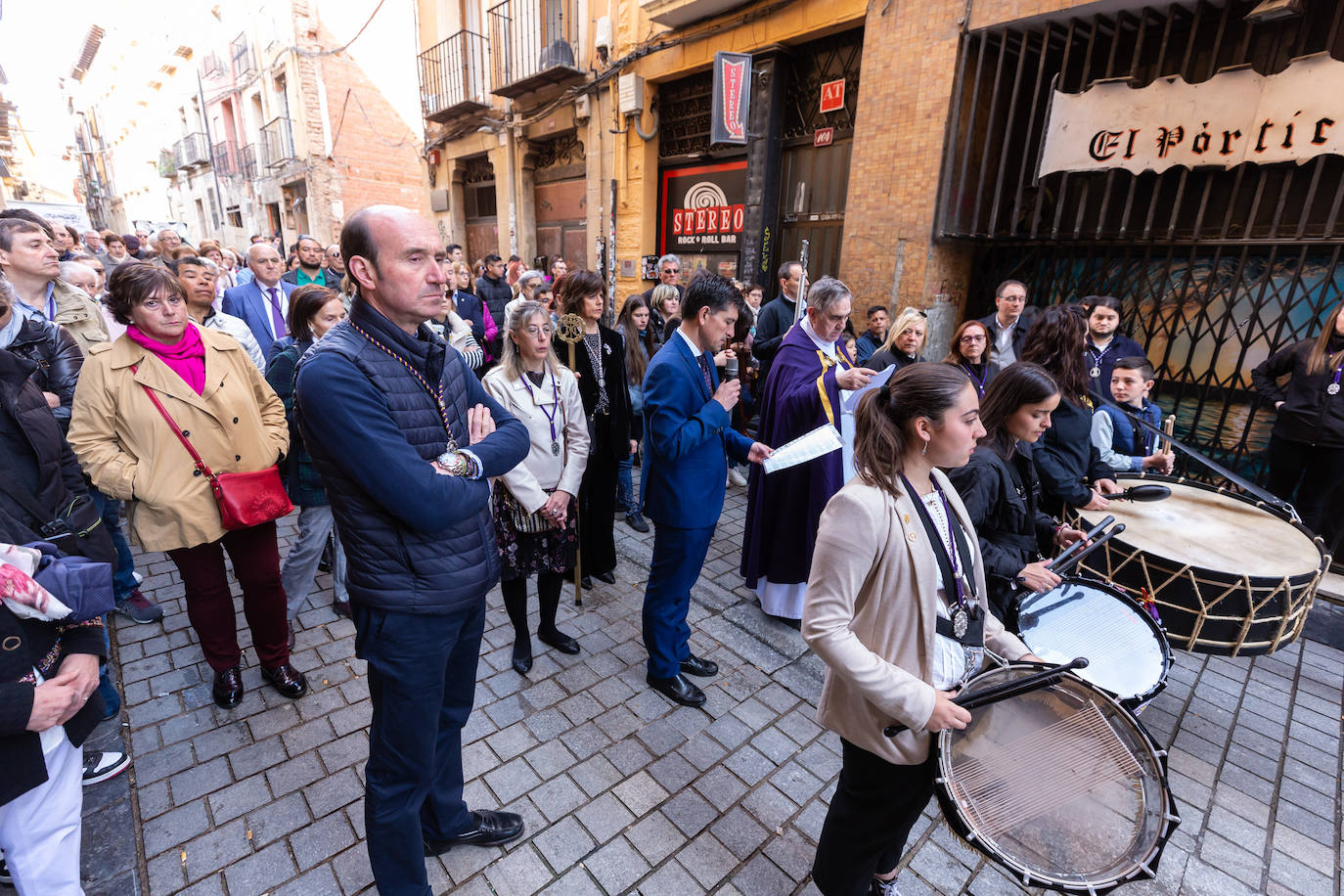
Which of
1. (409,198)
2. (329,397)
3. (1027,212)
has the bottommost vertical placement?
(329,397)

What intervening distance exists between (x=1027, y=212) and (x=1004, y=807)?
662 cm

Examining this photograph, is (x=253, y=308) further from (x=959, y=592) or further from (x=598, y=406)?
(x=959, y=592)

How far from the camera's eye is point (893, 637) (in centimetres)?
178

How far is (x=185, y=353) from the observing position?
9.35ft

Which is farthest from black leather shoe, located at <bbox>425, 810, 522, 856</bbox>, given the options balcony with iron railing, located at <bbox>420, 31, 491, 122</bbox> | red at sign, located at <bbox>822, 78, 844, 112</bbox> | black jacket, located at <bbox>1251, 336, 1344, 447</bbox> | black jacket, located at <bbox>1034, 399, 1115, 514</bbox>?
balcony with iron railing, located at <bbox>420, 31, 491, 122</bbox>

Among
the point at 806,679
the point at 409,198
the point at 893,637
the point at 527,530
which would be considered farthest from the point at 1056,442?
the point at 409,198

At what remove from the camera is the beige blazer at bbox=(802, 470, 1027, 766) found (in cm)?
163

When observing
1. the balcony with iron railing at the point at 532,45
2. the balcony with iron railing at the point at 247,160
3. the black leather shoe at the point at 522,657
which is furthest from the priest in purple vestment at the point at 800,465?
the balcony with iron railing at the point at 247,160

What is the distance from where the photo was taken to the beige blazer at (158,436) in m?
2.68

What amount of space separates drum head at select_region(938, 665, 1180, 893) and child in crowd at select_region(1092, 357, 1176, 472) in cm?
281

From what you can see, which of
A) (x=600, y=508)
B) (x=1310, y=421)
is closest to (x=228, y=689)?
(x=600, y=508)

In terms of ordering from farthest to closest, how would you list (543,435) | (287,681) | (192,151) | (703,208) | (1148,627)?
1. (192,151)
2. (703,208)
3. (543,435)
4. (287,681)
5. (1148,627)

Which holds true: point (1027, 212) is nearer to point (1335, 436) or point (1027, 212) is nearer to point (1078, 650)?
point (1335, 436)

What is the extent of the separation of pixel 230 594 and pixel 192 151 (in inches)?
1322
